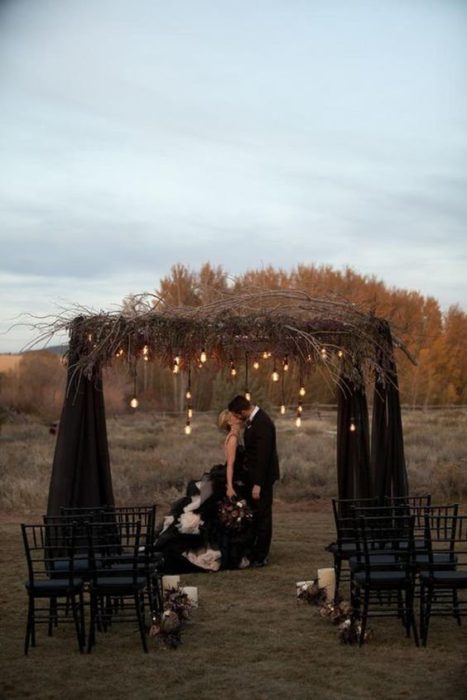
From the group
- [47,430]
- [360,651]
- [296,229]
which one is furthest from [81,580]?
[47,430]

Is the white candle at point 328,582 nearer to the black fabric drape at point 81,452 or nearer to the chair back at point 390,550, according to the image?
the chair back at point 390,550

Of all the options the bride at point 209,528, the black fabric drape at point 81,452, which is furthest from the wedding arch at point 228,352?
the bride at point 209,528

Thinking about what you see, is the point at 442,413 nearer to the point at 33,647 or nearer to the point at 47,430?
the point at 47,430

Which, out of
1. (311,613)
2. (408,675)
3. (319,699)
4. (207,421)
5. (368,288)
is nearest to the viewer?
(319,699)

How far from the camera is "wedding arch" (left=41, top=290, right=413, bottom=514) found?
11.3 meters

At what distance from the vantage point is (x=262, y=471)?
1241 centimetres

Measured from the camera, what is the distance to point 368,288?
45.0 metres

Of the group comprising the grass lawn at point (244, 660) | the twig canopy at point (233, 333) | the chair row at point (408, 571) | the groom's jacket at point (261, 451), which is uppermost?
the twig canopy at point (233, 333)

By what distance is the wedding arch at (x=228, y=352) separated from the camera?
11.3 m

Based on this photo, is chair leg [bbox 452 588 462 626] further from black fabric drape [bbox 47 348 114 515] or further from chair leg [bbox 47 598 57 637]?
black fabric drape [bbox 47 348 114 515]

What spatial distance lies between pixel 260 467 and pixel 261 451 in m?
0.19

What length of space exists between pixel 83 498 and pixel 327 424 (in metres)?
26.4

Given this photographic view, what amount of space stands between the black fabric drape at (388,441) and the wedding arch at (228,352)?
0.01 meters

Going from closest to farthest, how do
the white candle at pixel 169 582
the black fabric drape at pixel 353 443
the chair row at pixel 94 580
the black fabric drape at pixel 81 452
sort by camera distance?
the chair row at pixel 94 580 → the white candle at pixel 169 582 → the black fabric drape at pixel 81 452 → the black fabric drape at pixel 353 443
